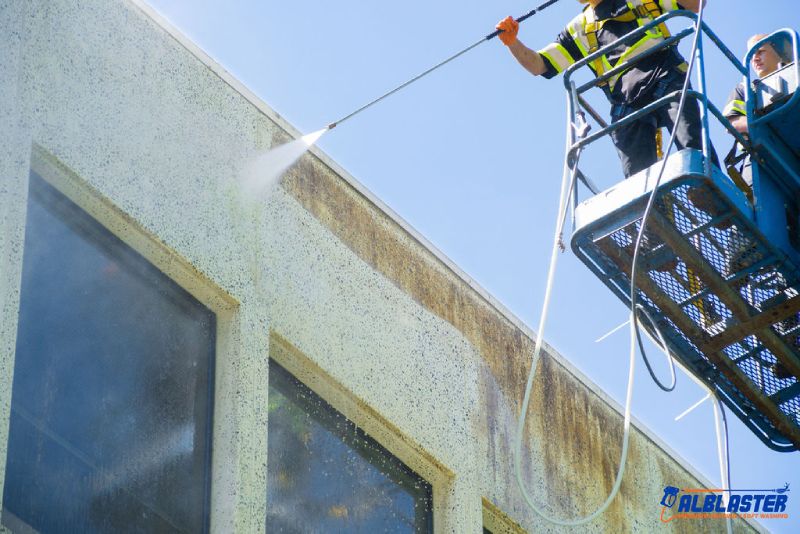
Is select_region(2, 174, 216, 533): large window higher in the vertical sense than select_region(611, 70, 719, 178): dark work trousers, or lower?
lower

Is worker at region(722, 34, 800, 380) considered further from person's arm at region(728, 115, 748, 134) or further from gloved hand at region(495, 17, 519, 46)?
gloved hand at region(495, 17, 519, 46)

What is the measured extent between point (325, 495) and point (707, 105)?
348 centimetres

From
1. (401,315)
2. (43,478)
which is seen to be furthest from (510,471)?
(43,478)

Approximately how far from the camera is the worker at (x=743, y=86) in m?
9.85

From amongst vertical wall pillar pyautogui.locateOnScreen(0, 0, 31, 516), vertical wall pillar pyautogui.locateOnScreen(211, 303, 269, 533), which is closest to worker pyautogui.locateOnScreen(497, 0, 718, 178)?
vertical wall pillar pyautogui.locateOnScreen(211, 303, 269, 533)

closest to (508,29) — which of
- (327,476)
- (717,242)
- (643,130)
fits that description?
(643,130)

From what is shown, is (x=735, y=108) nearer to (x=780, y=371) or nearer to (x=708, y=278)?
(x=708, y=278)

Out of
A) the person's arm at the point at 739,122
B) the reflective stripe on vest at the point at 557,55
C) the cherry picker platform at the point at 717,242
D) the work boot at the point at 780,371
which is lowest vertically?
the work boot at the point at 780,371

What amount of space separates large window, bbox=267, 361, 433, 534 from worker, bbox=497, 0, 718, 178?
2578 millimetres

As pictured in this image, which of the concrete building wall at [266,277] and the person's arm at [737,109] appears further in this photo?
the person's arm at [737,109]

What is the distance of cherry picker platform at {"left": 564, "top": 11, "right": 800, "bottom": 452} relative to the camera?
347 inches

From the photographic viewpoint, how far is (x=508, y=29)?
10.1 meters

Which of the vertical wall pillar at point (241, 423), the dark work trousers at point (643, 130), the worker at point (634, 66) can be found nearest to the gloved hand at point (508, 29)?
the worker at point (634, 66)

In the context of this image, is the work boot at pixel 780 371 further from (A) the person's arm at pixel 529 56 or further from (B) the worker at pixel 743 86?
(A) the person's arm at pixel 529 56
